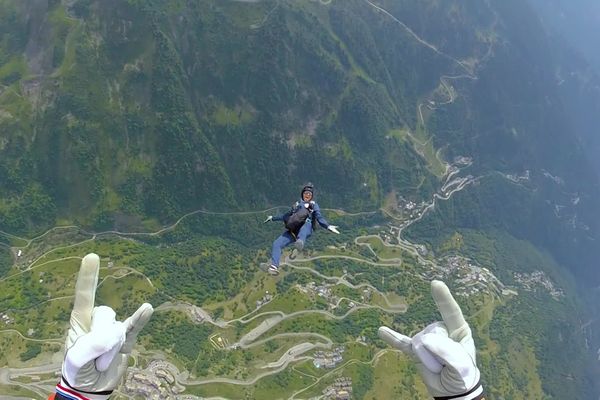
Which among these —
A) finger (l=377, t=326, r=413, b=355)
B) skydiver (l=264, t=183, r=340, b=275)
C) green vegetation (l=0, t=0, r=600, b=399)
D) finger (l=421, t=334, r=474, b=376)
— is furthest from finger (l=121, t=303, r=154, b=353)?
green vegetation (l=0, t=0, r=600, b=399)

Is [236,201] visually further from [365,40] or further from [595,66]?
[595,66]

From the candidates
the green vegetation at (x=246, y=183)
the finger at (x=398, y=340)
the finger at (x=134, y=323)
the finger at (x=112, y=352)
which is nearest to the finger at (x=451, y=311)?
the finger at (x=398, y=340)

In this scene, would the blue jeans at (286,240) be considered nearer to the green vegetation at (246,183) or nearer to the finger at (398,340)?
the finger at (398,340)

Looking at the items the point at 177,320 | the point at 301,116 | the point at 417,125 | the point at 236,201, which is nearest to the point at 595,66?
the point at 417,125

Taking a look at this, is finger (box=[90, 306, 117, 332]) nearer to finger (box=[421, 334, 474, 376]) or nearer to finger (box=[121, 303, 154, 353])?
finger (box=[121, 303, 154, 353])

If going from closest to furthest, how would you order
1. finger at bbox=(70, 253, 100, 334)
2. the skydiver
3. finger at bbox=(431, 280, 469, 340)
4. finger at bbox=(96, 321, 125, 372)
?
finger at bbox=(96, 321, 125, 372), finger at bbox=(70, 253, 100, 334), finger at bbox=(431, 280, 469, 340), the skydiver

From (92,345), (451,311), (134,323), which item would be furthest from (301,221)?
(92,345)

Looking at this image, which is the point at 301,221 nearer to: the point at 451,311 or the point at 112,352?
the point at 451,311
